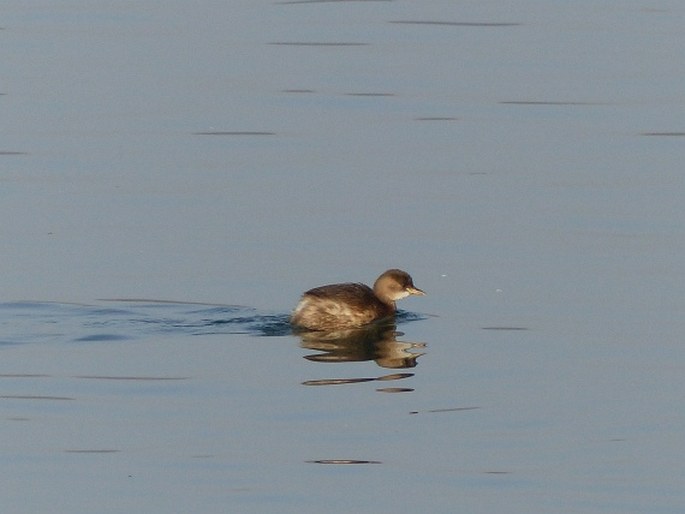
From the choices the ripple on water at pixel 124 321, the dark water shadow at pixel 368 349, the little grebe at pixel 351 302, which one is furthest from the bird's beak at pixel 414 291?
the ripple on water at pixel 124 321

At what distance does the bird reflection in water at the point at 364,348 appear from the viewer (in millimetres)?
10844

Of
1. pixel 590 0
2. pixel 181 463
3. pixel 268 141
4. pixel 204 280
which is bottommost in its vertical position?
pixel 181 463

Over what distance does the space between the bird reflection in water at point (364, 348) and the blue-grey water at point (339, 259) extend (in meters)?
0.04

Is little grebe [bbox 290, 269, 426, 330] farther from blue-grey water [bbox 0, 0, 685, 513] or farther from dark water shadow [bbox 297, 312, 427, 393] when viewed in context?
blue-grey water [bbox 0, 0, 685, 513]

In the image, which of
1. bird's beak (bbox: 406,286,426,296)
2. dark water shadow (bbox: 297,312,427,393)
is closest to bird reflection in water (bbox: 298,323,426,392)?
dark water shadow (bbox: 297,312,427,393)

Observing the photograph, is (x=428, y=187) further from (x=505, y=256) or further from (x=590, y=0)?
(x=590, y=0)

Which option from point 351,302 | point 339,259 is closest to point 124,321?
point 351,302

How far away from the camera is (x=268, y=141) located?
16.9m

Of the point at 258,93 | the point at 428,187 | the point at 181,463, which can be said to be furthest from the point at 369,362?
the point at 258,93

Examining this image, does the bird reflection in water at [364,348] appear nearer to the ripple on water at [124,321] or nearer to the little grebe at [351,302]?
the little grebe at [351,302]

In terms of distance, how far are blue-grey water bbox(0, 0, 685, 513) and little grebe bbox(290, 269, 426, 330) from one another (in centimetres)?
20

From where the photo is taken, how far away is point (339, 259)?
43.9 feet

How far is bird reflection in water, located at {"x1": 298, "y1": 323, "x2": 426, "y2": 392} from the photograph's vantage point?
1084 cm

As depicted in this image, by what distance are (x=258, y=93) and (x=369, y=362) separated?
27.5 ft
